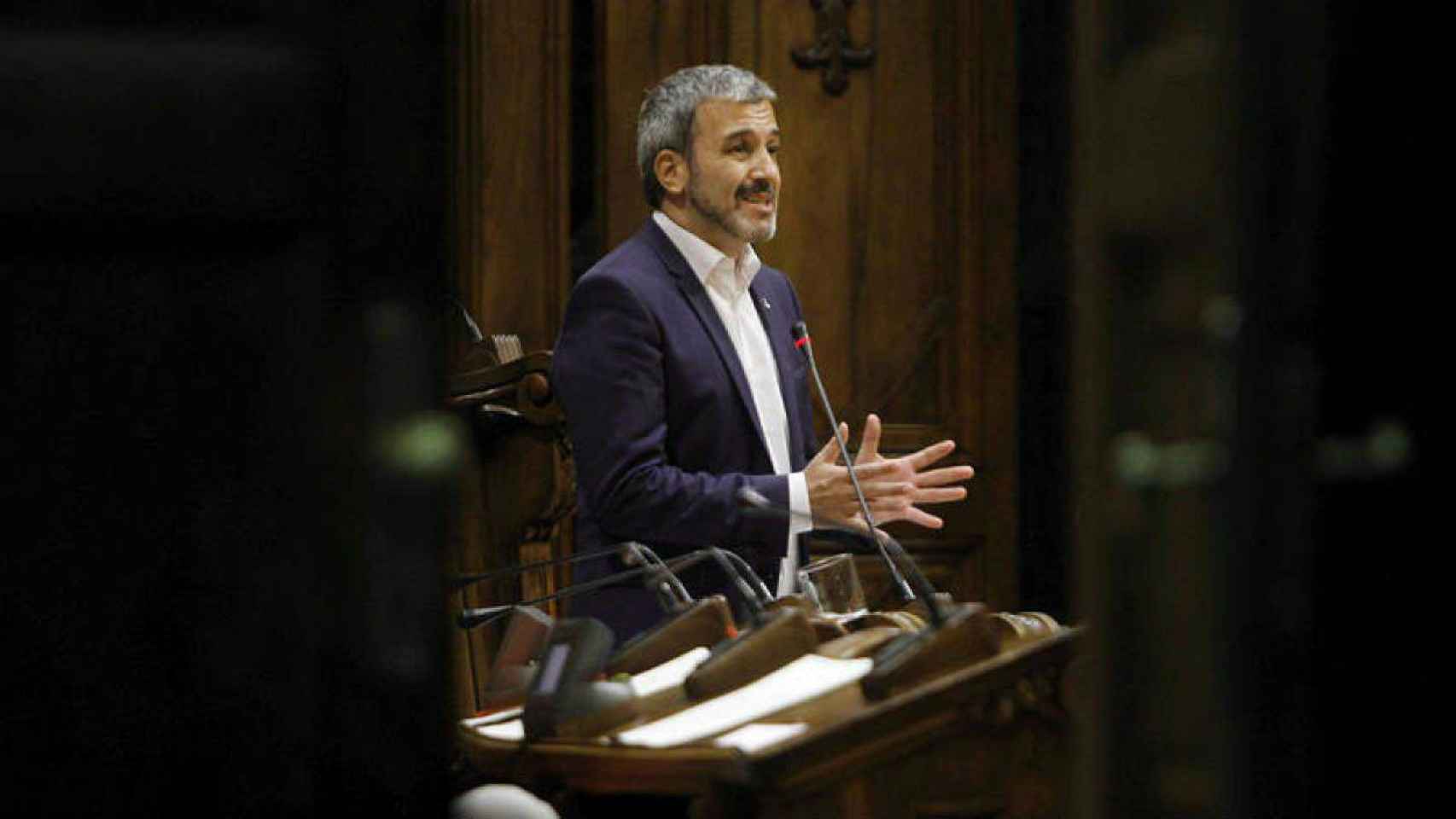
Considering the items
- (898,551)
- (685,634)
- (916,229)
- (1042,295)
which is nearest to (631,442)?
(898,551)

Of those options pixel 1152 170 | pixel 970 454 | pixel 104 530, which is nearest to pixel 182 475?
pixel 104 530

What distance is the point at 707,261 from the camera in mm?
2799

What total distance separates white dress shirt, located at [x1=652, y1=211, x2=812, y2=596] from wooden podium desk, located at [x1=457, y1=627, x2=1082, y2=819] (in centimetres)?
94

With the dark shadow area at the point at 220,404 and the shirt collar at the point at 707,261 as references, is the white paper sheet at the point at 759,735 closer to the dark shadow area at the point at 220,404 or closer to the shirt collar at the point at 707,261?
the dark shadow area at the point at 220,404

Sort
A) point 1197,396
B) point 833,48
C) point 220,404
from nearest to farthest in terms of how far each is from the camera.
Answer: point 220,404 → point 1197,396 → point 833,48

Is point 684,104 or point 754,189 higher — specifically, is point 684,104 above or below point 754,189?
above

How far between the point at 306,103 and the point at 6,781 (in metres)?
0.37

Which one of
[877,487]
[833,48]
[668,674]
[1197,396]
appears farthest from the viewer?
[833,48]

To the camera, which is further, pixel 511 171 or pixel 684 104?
pixel 511 171

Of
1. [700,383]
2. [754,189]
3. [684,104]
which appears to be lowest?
[700,383]

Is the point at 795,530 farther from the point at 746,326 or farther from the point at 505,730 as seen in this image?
→ the point at 505,730

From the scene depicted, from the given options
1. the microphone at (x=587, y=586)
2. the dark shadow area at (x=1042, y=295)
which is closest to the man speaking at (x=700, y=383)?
the microphone at (x=587, y=586)

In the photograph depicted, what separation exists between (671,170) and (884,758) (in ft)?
4.76

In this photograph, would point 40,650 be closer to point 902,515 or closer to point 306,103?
point 306,103
